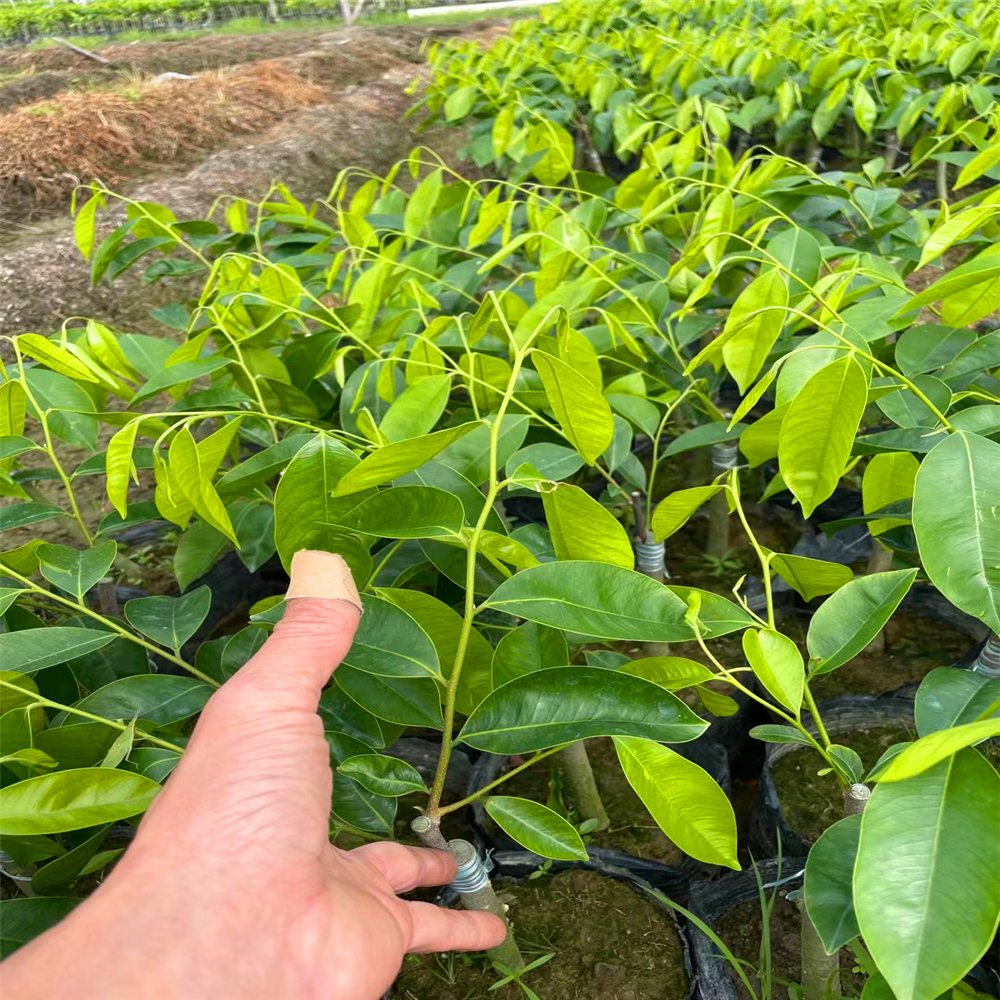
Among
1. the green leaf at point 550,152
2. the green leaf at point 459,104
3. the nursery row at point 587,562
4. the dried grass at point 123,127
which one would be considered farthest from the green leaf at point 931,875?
the dried grass at point 123,127

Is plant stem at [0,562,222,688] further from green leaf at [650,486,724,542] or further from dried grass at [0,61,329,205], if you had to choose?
dried grass at [0,61,329,205]

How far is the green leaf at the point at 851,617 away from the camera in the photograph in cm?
62

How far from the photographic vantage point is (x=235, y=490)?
87cm

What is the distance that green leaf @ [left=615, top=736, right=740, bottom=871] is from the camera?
1.89 feet

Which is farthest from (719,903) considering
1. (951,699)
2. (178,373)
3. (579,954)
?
(178,373)

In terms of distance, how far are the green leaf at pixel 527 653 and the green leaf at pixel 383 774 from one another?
0.38 ft

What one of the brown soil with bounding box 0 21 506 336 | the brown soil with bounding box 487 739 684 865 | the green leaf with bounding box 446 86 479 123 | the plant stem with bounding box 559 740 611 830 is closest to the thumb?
the plant stem with bounding box 559 740 611 830

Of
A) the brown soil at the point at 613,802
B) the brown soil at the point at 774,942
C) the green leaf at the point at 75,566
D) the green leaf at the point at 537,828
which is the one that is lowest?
the brown soil at the point at 774,942

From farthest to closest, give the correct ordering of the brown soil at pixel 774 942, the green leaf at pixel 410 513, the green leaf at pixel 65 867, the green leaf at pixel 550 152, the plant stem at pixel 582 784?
1. the green leaf at pixel 550 152
2. the plant stem at pixel 582 784
3. the brown soil at pixel 774 942
4. the green leaf at pixel 65 867
5. the green leaf at pixel 410 513

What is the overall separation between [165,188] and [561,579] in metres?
4.47

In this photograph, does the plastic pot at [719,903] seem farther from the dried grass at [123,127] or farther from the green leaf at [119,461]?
the dried grass at [123,127]

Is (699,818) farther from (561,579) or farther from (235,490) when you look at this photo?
(235,490)

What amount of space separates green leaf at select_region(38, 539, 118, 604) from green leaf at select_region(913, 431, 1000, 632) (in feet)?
2.76

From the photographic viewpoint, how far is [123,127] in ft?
17.2
